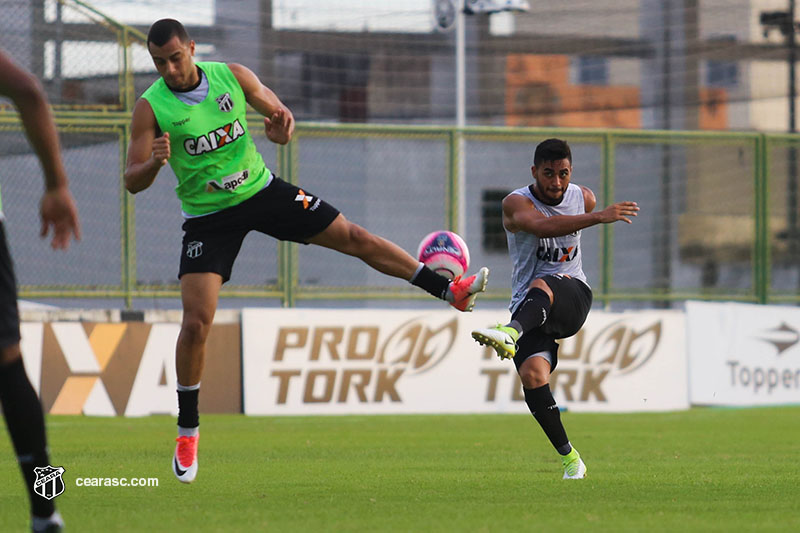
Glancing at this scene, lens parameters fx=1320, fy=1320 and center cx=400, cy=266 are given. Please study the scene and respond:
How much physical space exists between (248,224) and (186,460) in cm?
133

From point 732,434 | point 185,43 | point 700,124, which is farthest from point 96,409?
point 700,124

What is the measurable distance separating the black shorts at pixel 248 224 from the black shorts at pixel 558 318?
1365mm

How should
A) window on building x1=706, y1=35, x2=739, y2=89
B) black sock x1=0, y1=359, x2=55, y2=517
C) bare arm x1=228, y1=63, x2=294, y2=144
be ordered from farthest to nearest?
1. window on building x1=706, y1=35, x2=739, y2=89
2. bare arm x1=228, y1=63, x2=294, y2=144
3. black sock x1=0, y1=359, x2=55, y2=517

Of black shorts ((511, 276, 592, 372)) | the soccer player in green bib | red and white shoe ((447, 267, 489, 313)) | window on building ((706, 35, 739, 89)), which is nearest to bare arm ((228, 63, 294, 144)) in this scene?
the soccer player in green bib

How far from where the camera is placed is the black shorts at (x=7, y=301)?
14.9 ft

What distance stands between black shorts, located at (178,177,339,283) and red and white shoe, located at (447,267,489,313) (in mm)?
801

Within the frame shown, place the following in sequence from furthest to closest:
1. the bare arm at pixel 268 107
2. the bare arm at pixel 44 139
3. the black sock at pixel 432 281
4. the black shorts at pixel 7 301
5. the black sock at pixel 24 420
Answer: the black sock at pixel 432 281
the bare arm at pixel 268 107
the black sock at pixel 24 420
the black shorts at pixel 7 301
the bare arm at pixel 44 139

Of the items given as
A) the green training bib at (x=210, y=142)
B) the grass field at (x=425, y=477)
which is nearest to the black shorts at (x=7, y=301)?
the grass field at (x=425, y=477)

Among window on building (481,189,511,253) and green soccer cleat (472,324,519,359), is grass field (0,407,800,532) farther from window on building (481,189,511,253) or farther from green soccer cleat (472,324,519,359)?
A: window on building (481,189,511,253)

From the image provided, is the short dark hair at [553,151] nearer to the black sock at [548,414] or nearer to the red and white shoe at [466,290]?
the red and white shoe at [466,290]

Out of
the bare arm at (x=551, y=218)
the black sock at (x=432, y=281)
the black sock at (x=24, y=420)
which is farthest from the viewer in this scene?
the black sock at (x=432, y=281)

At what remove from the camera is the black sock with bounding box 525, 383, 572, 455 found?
7.74 m

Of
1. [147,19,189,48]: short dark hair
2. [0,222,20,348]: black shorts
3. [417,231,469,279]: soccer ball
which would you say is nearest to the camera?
[0,222,20,348]: black shorts

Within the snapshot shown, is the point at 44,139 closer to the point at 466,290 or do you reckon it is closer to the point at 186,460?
the point at 186,460
